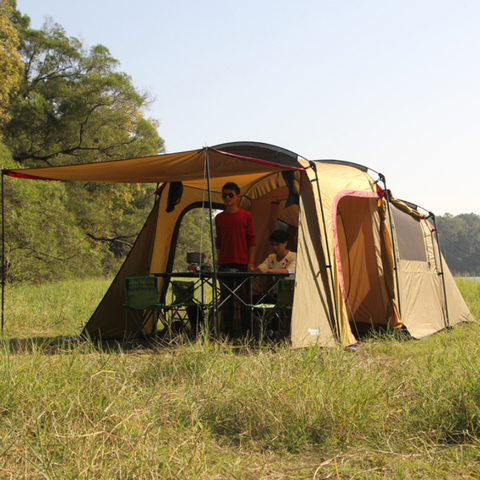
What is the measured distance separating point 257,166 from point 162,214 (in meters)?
1.57

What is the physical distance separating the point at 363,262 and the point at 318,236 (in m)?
1.33

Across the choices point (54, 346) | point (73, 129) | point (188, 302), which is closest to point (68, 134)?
point (73, 129)

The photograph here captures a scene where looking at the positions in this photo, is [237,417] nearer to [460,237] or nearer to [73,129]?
[73,129]

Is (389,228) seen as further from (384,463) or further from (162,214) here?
(384,463)

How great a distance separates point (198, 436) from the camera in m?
2.24

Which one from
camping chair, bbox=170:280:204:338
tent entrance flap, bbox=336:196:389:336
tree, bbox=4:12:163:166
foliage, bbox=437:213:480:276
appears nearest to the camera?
camping chair, bbox=170:280:204:338

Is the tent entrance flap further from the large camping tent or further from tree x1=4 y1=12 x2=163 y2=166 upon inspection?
tree x1=4 y1=12 x2=163 y2=166

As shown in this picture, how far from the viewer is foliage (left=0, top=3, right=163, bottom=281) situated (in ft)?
45.6

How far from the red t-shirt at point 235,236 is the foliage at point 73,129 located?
8.82 m

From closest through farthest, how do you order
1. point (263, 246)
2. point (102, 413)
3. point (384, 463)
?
point (384, 463) → point (102, 413) → point (263, 246)

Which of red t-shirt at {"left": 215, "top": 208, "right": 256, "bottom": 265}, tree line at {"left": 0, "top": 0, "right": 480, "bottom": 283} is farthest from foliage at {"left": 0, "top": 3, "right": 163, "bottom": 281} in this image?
red t-shirt at {"left": 215, "top": 208, "right": 256, "bottom": 265}

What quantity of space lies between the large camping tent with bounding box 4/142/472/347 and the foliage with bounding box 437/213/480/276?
39.5m

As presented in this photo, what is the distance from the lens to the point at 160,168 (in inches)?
175

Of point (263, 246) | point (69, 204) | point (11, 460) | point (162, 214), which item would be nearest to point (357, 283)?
point (263, 246)
